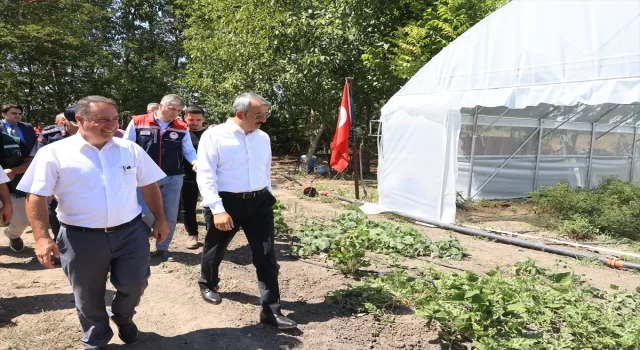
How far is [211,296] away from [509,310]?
7.73 ft

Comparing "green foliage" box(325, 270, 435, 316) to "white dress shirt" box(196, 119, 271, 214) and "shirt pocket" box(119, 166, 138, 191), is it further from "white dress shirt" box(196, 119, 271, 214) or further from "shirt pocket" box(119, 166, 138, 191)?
"shirt pocket" box(119, 166, 138, 191)

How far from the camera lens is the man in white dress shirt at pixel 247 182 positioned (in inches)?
138

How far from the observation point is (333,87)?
45.8ft

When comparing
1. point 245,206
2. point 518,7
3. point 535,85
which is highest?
point 518,7

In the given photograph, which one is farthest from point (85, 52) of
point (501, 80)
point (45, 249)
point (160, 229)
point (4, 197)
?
point (45, 249)

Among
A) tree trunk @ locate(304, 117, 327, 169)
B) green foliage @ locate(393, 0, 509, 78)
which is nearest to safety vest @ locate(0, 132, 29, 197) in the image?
green foliage @ locate(393, 0, 509, 78)

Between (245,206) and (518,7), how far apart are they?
282 inches

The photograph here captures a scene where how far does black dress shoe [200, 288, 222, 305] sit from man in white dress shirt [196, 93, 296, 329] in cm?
56

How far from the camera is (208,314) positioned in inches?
149

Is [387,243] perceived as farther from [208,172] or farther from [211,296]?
[208,172]

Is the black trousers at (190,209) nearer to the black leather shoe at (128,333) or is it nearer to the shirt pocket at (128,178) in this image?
the black leather shoe at (128,333)

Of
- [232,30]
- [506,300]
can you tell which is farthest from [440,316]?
[232,30]

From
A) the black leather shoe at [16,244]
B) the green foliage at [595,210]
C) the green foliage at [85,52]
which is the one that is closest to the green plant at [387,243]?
the green foliage at [595,210]

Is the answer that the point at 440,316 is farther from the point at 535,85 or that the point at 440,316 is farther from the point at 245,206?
the point at 535,85
